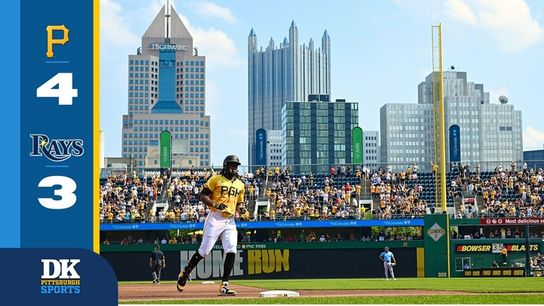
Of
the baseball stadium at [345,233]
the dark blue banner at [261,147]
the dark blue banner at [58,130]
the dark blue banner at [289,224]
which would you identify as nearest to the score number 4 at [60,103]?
the dark blue banner at [58,130]

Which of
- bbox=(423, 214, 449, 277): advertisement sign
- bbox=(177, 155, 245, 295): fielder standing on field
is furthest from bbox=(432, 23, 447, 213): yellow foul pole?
bbox=(177, 155, 245, 295): fielder standing on field

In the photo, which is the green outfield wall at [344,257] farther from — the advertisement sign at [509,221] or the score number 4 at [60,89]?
the score number 4 at [60,89]

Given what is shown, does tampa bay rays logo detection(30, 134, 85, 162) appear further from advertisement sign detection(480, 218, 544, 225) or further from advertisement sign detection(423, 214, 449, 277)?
advertisement sign detection(480, 218, 544, 225)

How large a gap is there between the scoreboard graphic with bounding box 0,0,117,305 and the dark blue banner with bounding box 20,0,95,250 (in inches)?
0.5

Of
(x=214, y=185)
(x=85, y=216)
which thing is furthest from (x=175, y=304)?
(x=85, y=216)

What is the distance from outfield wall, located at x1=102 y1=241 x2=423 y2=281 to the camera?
45875 millimetres

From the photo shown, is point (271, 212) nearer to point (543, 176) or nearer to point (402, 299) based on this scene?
point (543, 176)

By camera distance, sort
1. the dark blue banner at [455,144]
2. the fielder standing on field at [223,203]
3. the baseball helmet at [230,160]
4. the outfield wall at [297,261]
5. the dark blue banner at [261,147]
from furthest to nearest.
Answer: the dark blue banner at [261,147]
the dark blue banner at [455,144]
the outfield wall at [297,261]
the fielder standing on field at [223,203]
the baseball helmet at [230,160]

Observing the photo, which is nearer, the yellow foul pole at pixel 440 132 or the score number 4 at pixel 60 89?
the score number 4 at pixel 60 89

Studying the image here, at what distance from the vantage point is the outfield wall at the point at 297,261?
151 feet

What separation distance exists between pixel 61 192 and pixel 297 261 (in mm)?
34098

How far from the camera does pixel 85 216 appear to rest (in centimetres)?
1269

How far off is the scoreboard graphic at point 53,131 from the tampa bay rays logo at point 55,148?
0.01 meters

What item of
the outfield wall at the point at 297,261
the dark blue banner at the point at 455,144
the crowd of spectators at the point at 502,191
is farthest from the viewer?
the dark blue banner at the point at 455,144
